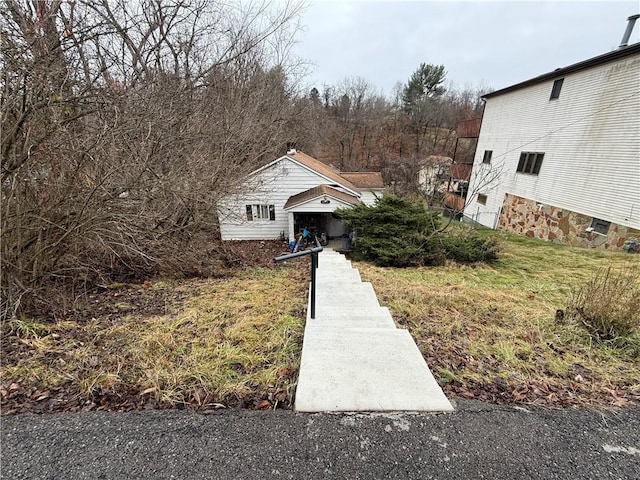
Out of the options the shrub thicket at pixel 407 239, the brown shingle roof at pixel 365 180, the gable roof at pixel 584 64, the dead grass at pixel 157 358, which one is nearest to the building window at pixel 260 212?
the shrub thicket at pixel 407 239

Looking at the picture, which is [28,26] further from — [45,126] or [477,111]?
[477,111]

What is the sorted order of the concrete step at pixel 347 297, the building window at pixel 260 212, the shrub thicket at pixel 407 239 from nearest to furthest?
1. the concrete step at pixel 347 297
2. the shrub thicket at pixel 407 239
3. the building window at pixel 260 212

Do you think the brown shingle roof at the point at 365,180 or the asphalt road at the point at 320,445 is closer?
the asphalt road at the point at 320,445

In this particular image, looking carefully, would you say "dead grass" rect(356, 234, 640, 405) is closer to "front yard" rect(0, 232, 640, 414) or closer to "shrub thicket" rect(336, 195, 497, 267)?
"front yard" rect(0, 232, 640, 414)

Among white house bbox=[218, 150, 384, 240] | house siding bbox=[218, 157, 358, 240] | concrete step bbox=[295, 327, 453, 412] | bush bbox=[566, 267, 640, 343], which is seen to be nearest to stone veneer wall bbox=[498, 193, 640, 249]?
white house bbox=[218, 150, 384, 240]

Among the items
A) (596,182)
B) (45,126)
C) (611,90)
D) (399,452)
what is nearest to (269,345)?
(399,452)

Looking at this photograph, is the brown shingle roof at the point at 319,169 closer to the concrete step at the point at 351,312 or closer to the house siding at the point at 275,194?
the house siding at the point at 275,194

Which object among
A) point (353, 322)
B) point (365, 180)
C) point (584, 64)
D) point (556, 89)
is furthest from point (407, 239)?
point (556, 89)

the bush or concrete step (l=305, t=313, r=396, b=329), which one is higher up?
the bush

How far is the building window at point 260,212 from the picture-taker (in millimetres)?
13625

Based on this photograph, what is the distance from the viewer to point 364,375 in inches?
76.4

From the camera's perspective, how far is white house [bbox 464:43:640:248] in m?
9.08

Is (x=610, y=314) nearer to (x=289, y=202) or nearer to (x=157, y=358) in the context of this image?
(x=157, y=358)

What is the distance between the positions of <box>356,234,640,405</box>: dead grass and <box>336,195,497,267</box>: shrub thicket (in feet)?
10.8
